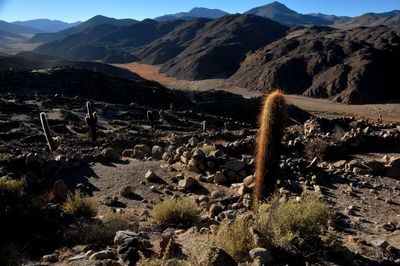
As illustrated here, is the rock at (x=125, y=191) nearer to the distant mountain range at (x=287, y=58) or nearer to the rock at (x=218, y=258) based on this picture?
the rock at (x=218, y=258)

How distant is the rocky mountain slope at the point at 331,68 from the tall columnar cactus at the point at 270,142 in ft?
189

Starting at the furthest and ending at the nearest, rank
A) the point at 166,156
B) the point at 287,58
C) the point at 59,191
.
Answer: the point at 287,58, the point at 166,156, the point at 59,191

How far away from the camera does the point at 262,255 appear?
598cm

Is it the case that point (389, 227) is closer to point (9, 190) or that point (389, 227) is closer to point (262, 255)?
point (262, 255)

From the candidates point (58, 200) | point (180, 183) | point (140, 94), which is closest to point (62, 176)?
point (58, 200)

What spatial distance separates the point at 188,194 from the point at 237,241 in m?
4.90

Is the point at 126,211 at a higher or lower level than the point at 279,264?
lower

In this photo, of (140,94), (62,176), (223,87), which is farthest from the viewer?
(223,87)

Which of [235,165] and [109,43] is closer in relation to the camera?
[235,165]

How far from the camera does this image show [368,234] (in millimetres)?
7832

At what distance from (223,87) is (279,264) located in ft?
248

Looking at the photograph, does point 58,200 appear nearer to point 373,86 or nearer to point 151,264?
point 151,264

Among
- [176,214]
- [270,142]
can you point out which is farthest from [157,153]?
[270,142]

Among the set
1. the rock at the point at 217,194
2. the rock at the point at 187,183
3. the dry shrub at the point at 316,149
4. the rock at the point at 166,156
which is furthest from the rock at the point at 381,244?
the rock at the point at 166,156
